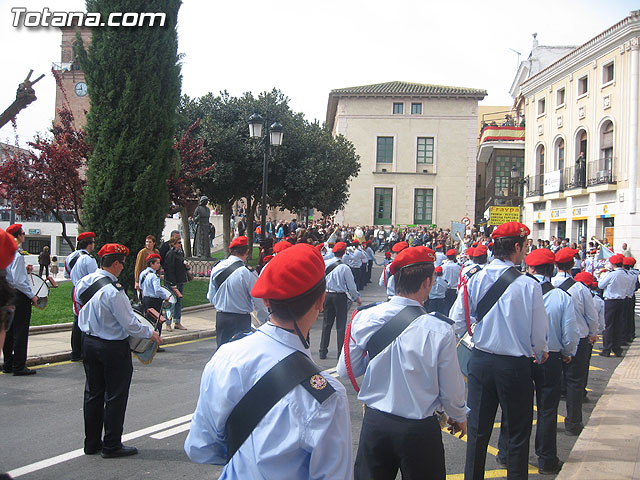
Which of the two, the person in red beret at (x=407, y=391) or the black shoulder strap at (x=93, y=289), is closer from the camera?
the person in red beret at (x=407, y=391)

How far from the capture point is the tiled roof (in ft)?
168

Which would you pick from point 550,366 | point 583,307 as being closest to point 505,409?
point 550,366

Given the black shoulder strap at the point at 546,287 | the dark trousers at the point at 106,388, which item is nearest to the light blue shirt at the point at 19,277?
the dark trousers at the point at 106,388

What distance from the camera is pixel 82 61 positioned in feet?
47.1

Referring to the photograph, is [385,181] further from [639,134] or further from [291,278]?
[291,278]

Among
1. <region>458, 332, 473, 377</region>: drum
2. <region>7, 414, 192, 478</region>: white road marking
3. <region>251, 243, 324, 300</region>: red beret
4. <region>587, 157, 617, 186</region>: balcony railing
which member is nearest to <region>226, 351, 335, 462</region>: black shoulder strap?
<region>251, 243, 324, 300</region>: red beret

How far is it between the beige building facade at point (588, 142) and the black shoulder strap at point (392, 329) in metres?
28.8

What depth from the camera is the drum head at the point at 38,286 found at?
8.50 m

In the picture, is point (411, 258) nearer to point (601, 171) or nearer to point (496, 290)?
point (496, 290)

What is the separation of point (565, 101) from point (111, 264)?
35.5 m

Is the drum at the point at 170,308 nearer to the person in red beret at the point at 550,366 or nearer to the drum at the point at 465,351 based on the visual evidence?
the drum at the point at 465,351

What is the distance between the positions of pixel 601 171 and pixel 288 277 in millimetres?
32985

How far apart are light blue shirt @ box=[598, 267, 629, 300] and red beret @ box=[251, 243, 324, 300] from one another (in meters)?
10.8

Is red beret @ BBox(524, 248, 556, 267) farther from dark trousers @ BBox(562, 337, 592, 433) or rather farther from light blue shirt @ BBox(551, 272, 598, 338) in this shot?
dark trousers @ BBox(562, 337, 592, 433)
